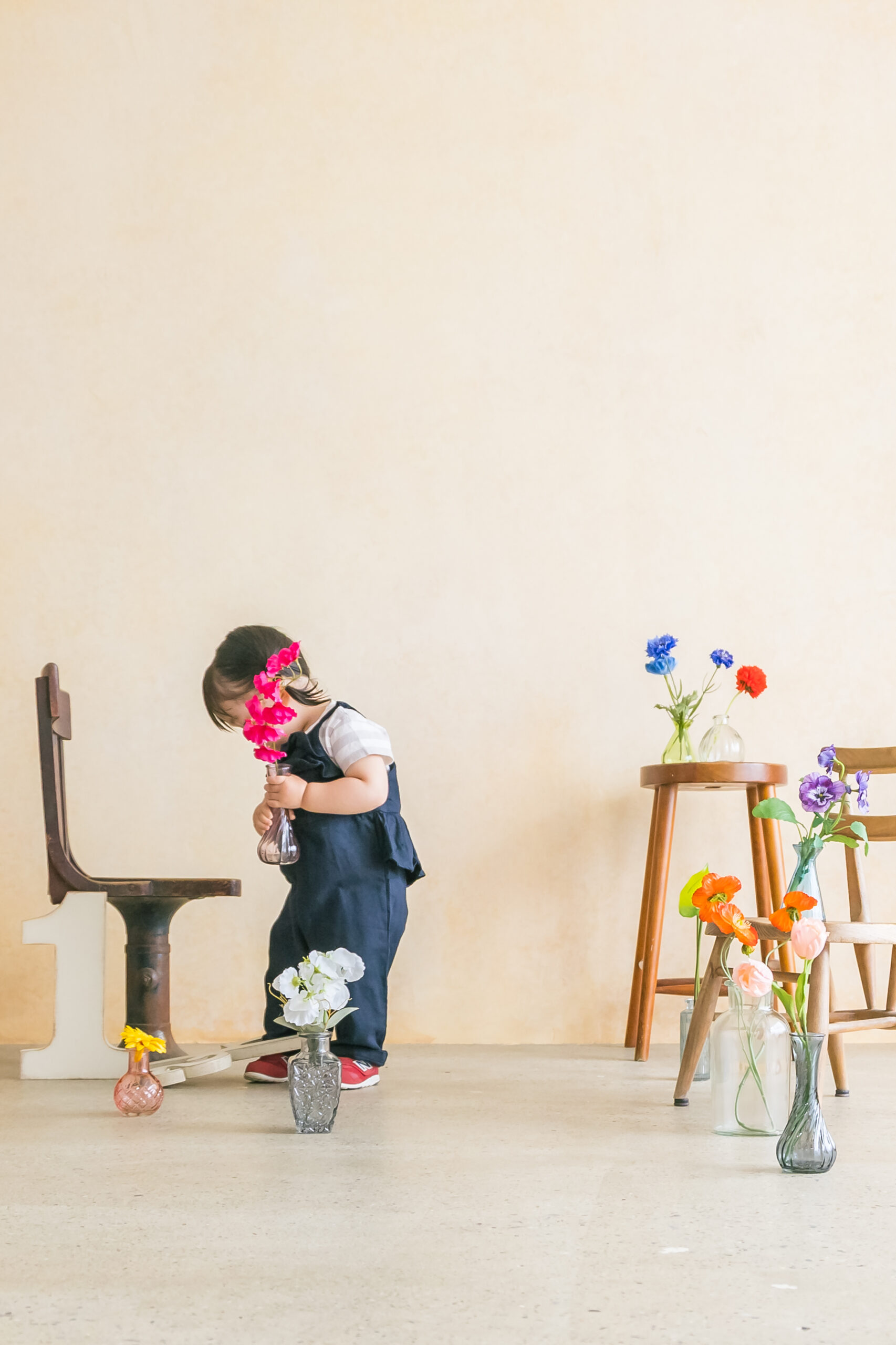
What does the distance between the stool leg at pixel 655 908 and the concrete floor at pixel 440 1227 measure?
0.44 m

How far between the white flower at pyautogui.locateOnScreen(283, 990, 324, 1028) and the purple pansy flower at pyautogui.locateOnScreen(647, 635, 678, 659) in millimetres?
1130

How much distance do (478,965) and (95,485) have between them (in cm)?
143

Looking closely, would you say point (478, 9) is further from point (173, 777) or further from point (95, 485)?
point (173, 777)

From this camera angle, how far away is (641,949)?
234 centimetres

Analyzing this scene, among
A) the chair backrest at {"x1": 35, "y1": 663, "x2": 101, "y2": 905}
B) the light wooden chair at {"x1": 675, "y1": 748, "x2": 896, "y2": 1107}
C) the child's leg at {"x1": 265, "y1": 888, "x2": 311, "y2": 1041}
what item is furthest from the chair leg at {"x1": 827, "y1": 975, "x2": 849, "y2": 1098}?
the chair backrest at {"x1": 35, "y1": 663, "x2": 101, "y2": 905}

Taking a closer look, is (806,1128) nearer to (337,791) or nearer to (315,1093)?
(315,1093)

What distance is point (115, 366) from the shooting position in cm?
274

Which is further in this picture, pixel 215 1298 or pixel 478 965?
pixel 478 965

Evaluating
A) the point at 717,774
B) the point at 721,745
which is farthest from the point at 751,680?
the point at 717,774

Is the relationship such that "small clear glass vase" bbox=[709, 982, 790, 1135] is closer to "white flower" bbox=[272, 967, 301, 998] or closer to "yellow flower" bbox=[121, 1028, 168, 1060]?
"white flower" bbox=[272, 967, 301, 998]

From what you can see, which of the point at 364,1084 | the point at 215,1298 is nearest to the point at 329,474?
the point at 364,1084

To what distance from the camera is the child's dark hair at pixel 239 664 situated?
6.74 ft

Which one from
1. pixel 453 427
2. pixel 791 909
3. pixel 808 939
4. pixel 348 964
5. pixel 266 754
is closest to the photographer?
pixel 808 939

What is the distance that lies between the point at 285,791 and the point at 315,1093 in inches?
22.5
